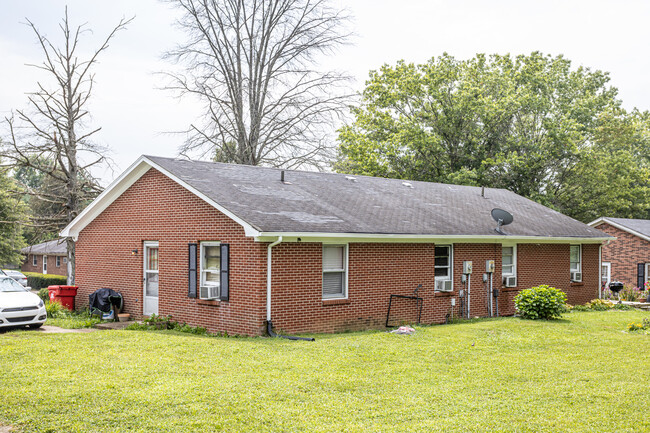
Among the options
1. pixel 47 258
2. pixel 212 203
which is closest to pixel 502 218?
Result: pixel 212 203

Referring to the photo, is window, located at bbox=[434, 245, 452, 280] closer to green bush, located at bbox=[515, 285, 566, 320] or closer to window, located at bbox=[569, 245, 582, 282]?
A: green bush, located at bbox=[515, 285, 566, 320]

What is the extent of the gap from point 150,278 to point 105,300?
1462 millimetres

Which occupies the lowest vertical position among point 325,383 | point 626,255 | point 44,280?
point 44,280

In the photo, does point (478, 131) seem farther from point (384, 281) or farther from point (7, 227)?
point (7, 227)

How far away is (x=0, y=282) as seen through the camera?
15.2 metres

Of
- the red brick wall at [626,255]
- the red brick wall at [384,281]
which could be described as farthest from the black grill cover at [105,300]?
the red brick wall at [626,255]

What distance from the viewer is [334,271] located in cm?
1464

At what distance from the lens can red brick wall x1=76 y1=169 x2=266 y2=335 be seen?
13484mm

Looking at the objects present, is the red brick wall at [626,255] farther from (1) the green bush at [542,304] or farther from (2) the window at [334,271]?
(2) the window at [334,271]

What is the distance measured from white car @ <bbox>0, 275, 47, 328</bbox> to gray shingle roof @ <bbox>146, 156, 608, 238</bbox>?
4542 millimetres

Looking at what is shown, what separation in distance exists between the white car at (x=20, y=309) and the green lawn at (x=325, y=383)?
2.96 feet

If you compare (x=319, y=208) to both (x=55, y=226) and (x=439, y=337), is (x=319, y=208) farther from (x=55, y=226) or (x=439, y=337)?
(x=55, y=226)

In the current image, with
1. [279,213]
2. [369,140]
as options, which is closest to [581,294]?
[279,213]

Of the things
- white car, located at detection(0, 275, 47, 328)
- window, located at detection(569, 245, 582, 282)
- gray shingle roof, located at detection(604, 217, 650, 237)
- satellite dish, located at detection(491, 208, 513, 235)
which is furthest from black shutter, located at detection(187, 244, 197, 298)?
gray shingle roof, located at detection(604, 217, 650, 237)
